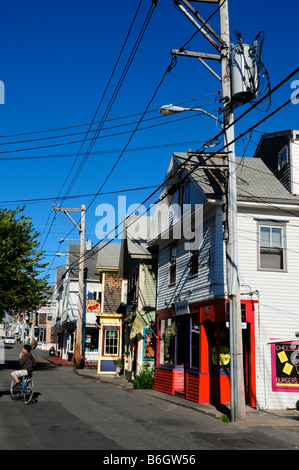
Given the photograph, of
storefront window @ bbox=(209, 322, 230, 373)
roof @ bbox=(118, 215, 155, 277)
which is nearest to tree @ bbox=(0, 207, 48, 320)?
roof @ bbox=(118, 215, 155, 277)

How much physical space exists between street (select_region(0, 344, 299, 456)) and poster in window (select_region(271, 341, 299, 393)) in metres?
3.03

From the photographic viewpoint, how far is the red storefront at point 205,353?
54.1ft

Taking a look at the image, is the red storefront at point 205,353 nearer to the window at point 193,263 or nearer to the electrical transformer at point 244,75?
the window at point 193,263

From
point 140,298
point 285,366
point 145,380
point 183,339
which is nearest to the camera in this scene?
point 285,366

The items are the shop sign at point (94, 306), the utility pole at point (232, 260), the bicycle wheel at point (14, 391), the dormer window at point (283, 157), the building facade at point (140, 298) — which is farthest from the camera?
the shop sign at point (94, 306)

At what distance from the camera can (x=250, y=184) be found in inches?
733

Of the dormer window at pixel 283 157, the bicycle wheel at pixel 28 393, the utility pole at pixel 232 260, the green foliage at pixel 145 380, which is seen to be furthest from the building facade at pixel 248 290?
the bicycle wheel at pixel 28 393

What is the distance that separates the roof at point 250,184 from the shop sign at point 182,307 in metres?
4.74

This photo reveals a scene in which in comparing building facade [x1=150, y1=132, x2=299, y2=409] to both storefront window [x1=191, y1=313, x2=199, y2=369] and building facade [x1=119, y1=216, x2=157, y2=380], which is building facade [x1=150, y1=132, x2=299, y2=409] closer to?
storefront window [x1=191, y1=313, x2=199, y2=369]

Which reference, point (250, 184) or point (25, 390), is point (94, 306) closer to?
point (250, 184)

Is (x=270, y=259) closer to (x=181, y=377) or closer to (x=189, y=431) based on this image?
(x=181, y=377)

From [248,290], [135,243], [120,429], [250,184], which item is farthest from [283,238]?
[135,243]

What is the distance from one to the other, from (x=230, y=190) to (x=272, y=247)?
3.99 metres

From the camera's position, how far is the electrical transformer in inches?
555
